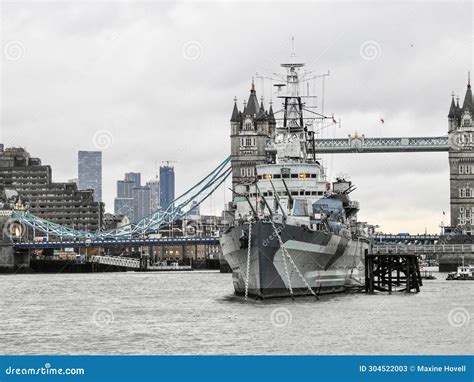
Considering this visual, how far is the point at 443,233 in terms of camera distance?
144 meters

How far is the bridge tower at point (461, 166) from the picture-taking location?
534ft

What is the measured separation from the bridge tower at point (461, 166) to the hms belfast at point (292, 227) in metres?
80.2

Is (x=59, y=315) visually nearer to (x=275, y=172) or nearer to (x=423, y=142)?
(x=275, y=172)

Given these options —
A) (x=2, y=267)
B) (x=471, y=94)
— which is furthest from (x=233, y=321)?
(x=471, y=94)

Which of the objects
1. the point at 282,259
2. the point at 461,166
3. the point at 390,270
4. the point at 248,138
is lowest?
the point at 390,270

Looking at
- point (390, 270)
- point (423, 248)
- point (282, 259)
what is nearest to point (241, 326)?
point (282, 259)

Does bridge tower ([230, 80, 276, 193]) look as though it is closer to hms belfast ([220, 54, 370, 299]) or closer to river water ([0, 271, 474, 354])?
hms belfast ([220, 54, 370, 299])

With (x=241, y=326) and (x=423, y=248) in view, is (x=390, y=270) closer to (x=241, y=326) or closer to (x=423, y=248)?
(x=241, y=326)

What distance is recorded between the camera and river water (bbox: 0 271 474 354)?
3822 centimetres

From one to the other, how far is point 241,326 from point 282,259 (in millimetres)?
13301

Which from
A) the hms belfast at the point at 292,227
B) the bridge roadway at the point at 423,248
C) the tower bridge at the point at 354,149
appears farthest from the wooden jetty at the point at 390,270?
the tower bridge at the point at 354,149

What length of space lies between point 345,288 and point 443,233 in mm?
76400

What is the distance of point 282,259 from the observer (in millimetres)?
58094

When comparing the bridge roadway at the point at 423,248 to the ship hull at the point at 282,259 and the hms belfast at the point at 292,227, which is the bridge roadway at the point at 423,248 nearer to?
the hms belfast at the point at 292,227
